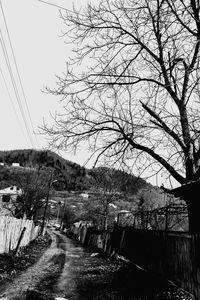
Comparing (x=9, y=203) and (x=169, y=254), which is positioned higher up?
(x=9, y=203)

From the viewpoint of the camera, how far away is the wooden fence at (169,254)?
21.8 feet

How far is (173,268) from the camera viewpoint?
7930 millimetres

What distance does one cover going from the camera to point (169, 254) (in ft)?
27.5

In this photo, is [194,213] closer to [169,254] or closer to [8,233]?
[169,254]

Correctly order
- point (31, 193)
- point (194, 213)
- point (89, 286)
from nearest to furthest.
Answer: point (89, 286)
point (194, 213)
point (31, 193)

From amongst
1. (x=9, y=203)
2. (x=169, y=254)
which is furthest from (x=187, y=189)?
(x=9, y=203)

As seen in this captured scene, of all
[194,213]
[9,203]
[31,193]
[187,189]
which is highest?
[31,193]

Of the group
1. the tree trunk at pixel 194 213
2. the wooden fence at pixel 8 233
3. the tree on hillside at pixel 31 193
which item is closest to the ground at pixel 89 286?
Result: the tree trunk at pixel 194 213

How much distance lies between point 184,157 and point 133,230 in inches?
230

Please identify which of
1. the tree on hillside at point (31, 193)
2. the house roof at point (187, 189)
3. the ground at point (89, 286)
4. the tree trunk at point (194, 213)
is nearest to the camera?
the ground at point (89, 286)

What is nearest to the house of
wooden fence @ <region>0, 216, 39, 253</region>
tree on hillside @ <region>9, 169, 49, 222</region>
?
tree on hillside @ <region>9, 169, 49, 222</region>

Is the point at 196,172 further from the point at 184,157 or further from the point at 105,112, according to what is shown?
the point at 105,112

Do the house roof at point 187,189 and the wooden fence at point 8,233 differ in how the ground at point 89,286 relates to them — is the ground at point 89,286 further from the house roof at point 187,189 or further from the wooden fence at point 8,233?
the wooden fence at point 8,233

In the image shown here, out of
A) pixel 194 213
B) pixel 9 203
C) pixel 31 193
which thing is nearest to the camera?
pixel 194 213
